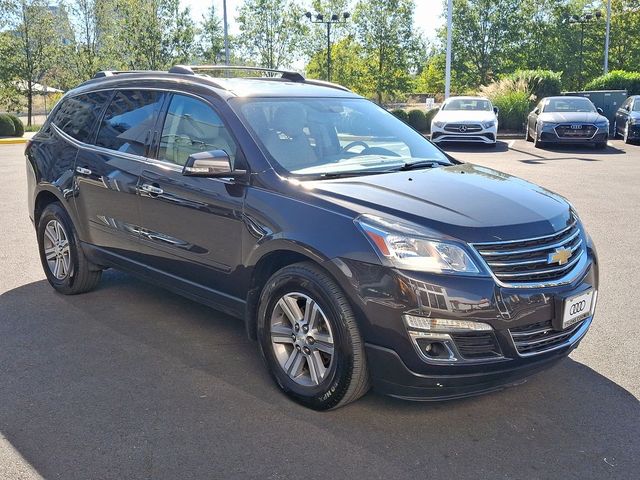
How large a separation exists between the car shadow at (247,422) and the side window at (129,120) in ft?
4.73

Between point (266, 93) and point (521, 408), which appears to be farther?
point (266, 93)

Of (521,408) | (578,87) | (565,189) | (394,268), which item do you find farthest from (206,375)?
(578,87)

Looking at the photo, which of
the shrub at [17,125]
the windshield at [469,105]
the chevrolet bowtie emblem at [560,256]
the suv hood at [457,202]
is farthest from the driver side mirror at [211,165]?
the shrub at [17,125]

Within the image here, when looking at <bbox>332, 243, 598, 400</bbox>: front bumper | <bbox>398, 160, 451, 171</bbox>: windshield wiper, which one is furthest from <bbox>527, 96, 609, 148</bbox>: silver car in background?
<bbox>332, 243, 598, 400</bbox>: front bumper

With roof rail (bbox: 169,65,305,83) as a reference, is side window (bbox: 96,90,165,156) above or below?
below

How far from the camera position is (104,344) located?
4738 millimetres

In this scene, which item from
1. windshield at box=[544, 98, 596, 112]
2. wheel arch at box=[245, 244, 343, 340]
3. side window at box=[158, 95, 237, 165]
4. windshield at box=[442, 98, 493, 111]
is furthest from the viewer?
windshield at box=[442, 98, 493, 111]

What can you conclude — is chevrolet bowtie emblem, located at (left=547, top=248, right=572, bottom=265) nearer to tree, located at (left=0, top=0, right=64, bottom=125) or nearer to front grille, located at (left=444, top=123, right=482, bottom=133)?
front grille, located at (left=444, top=123, right=482, bottom=133)

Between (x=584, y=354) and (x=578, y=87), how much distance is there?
51.1 m

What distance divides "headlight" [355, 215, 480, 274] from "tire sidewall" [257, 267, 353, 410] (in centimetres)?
38

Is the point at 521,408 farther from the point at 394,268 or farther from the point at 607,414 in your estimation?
the point at 394,268

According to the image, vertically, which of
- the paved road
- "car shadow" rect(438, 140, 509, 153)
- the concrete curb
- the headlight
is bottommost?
the concrete curb

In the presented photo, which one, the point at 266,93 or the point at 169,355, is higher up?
the point at 266,93

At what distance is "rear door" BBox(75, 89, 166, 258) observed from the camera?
16.3ft
